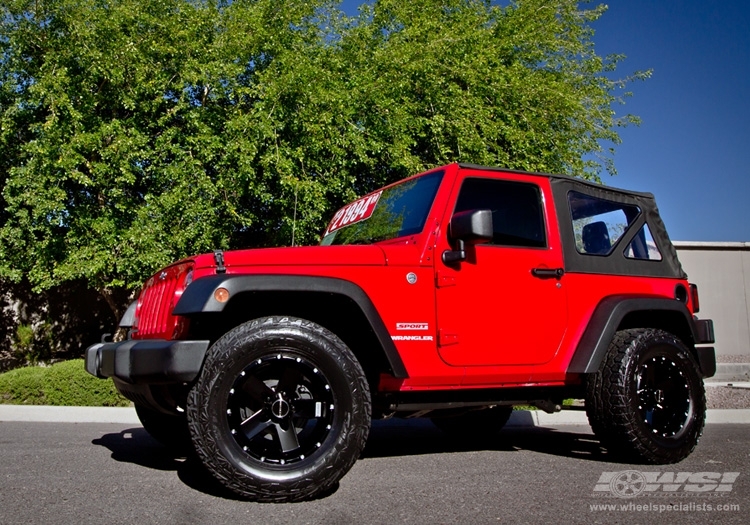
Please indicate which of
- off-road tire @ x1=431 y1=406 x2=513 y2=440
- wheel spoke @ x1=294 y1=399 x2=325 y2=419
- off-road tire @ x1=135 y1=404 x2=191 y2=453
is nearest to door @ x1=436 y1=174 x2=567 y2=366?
wheel spoke @ x1=294 y1=399 x2=325 y2=419

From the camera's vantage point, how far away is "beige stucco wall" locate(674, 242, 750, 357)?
53.4 ft

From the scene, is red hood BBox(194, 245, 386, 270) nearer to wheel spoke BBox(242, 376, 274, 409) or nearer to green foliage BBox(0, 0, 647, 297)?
wheel spoke BBox(242, 376, 274, 409)

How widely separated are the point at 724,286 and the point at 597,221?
1264 centimetres

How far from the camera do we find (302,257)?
13.7 feet

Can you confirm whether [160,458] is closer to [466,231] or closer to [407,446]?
[407,446]

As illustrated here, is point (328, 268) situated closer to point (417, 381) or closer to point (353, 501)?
point (417, 381)

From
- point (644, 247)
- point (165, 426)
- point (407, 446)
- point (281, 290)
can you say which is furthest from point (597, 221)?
point (165, 426)

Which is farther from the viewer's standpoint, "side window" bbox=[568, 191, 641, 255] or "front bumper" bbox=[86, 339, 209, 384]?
"side window" bbox=[568, 191, 641, 255]

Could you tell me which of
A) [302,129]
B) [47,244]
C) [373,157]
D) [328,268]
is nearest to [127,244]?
[47,244]

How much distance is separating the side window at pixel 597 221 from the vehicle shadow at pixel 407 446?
1.55 meters

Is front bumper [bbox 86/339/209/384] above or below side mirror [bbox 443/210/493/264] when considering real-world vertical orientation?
below

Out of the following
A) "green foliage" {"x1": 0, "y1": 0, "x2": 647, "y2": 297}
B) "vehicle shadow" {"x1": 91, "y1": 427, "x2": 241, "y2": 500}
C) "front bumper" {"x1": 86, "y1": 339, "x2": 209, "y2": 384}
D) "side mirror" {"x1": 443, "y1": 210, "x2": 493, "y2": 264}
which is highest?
"green foliage" {"x1": 0, "y1": 0, "x2": 647, "y2": 297}

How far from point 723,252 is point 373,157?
876 centimetres

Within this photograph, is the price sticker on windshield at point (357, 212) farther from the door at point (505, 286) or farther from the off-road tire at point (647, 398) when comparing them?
the off-road tire at point (647, 398)
